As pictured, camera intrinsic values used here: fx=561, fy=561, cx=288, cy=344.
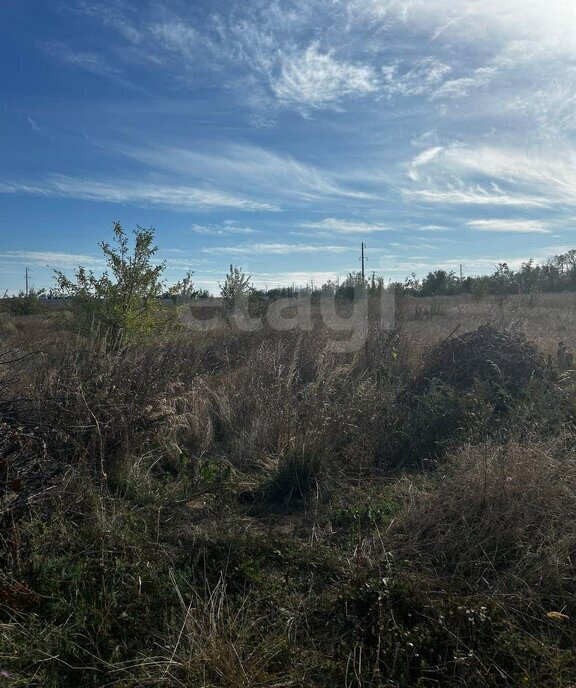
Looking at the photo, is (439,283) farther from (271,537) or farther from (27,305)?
(271,537)

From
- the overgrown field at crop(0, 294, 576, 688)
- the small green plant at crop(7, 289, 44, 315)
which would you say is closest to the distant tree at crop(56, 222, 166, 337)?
the overgrown field at crop(0, 294, 576, 688)

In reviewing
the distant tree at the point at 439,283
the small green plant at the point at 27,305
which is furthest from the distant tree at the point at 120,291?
the distant tree at the point at 439,283

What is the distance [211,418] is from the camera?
5637 mm

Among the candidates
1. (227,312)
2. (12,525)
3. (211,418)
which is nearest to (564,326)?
(227,312)

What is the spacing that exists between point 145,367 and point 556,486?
3386 millimetres

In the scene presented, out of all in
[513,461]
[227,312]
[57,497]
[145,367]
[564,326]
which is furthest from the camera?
[564,326]

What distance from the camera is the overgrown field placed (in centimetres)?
242

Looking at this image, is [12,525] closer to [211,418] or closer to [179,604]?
[179,604]

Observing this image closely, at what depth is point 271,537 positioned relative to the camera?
346 cm

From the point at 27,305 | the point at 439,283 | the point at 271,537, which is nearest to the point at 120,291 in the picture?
the point at 271,537

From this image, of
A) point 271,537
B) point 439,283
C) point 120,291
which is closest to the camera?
point 271,537

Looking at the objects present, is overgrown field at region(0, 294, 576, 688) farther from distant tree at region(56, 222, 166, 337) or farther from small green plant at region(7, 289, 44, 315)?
small green plant at region(7, 289, 44, 315)

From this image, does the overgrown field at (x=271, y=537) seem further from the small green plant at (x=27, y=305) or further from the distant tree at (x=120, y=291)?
the small green plant at (x=27, y=305)

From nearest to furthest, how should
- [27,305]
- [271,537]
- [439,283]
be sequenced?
[271,537], [27,305], [439,283]
